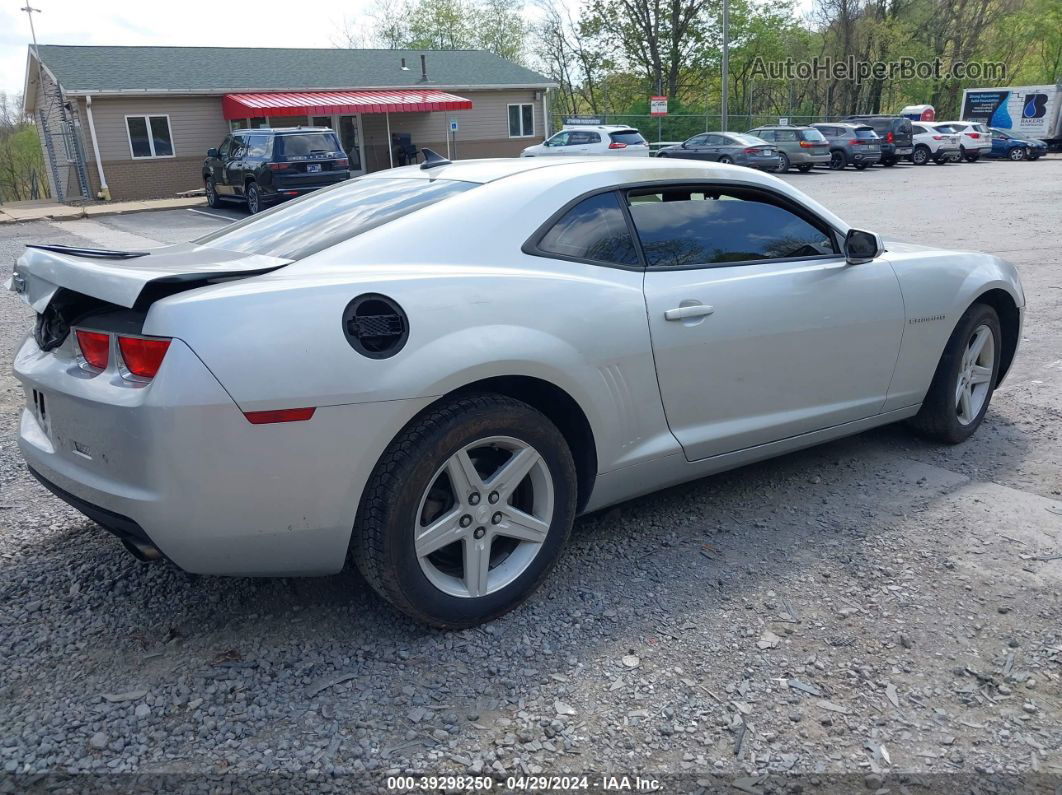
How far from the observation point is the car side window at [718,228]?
3.43 meters

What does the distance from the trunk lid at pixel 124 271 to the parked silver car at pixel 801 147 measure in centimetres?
2862

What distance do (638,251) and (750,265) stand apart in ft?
1.96

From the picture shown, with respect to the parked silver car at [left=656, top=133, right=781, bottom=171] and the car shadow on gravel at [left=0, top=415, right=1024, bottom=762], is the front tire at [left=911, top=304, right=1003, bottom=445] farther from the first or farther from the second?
the parked silver car at [left=656, top=133, right=781, bottom=171]

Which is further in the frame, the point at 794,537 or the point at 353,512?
the point at 794,537

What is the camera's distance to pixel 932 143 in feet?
109

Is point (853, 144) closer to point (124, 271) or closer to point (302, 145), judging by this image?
point (302, 145)

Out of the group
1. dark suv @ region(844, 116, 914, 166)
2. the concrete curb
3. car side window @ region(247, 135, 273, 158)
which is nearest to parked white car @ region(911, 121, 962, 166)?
dark suv @ region(844, 116, 914, 166)

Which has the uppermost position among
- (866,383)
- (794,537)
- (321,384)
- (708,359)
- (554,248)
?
(554,248)

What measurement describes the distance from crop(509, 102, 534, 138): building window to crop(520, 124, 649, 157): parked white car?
8.09 m

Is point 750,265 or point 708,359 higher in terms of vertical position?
point 750,265

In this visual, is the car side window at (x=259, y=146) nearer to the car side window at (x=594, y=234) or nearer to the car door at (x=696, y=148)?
the car door at (x=696, y=148)

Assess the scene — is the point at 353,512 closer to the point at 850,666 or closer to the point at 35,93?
the point at 850,666

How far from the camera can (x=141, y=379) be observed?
246 centimetres

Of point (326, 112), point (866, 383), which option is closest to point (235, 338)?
point (866, 383)
